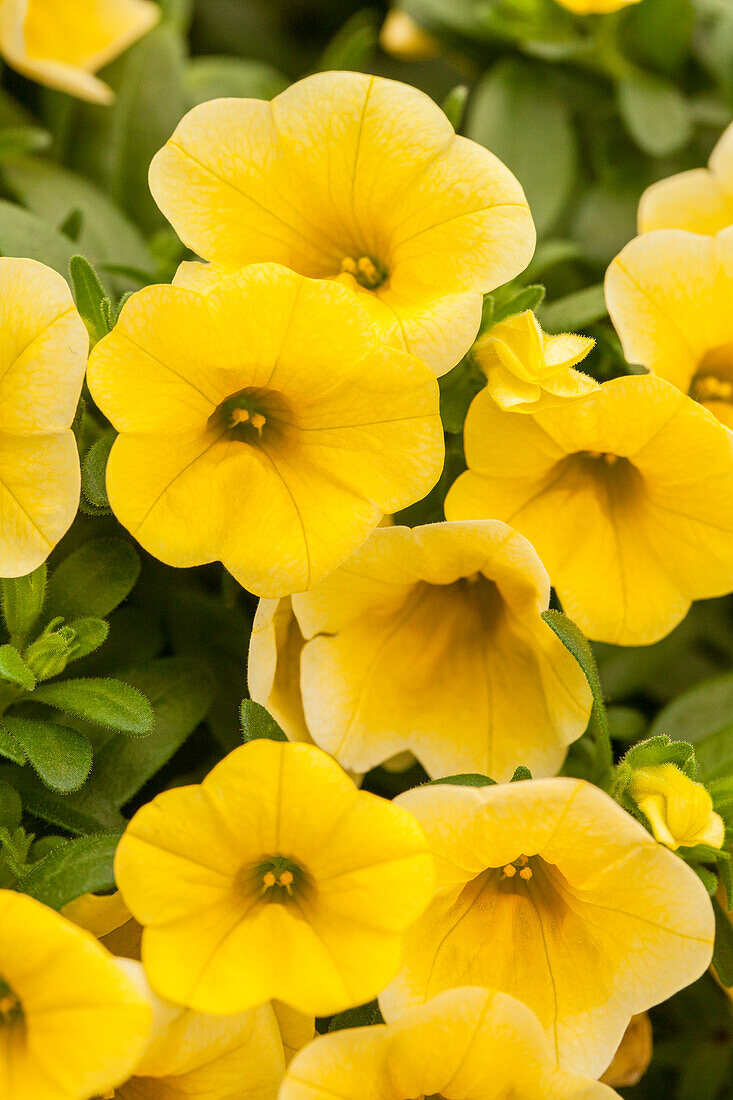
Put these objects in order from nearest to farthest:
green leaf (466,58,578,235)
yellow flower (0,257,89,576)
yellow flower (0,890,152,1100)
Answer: yellow flower (0,890,152,1100) → yellow flower (0,257,89,576) → green leaf (466,58,578,235)

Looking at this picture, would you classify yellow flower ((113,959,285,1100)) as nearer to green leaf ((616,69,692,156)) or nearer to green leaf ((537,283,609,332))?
green leaf ((537,283,609,332))

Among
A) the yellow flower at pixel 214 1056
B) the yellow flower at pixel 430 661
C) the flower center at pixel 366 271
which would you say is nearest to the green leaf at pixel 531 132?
the flower center at pixel 366 271

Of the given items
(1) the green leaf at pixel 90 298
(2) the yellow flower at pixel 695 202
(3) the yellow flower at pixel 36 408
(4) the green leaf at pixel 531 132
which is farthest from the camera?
(4) the green leaf at pixel 531 132

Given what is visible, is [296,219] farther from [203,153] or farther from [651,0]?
[651,0]

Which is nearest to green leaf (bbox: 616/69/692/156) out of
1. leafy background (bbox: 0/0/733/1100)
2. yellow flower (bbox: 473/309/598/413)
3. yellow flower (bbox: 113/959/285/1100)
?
leafy background (bbox: 0/0/733/1100)

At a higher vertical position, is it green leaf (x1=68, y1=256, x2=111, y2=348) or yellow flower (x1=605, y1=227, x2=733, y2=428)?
yellow flower (x1=605, y1=227, x2=733, y2=428)

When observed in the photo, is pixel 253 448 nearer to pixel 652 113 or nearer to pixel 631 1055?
pixel 631 1055

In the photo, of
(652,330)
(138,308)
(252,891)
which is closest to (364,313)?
(138,308)

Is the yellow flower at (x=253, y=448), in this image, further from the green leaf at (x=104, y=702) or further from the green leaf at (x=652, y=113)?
the green leaf at (x=652, y=113)
